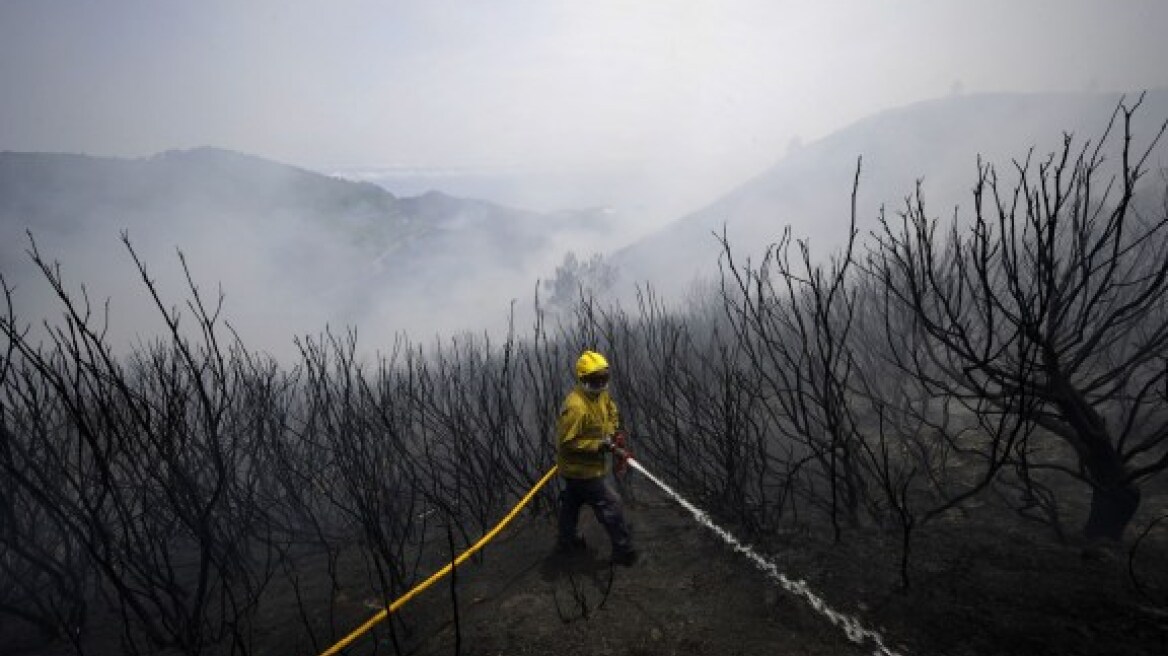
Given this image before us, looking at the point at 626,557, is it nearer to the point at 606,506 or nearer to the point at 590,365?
the point at 606,506

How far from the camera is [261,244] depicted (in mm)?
53062

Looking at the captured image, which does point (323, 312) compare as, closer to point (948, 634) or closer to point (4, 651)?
point (4, 651)

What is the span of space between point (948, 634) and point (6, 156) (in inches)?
3100

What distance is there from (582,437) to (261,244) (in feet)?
194

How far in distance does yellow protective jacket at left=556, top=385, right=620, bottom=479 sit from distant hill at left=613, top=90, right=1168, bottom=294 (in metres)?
46.6

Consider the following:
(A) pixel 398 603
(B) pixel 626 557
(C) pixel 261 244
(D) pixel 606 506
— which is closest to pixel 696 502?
(B) pixel 626 557

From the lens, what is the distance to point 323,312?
50438 mm

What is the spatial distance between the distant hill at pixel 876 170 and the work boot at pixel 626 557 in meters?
46.6

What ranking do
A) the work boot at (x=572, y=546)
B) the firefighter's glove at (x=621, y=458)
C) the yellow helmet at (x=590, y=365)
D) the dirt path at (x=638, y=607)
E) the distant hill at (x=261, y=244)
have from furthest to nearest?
the distant hill at (x=261, y=244), the work boot at (x=572, y=546), the firefighter's glove at (x=621, y=458), the yellow helmet at (x=590, y=365), the dirt path at (x=638, y=607)

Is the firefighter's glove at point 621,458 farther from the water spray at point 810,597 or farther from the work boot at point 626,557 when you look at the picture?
the water spray at point 810,597

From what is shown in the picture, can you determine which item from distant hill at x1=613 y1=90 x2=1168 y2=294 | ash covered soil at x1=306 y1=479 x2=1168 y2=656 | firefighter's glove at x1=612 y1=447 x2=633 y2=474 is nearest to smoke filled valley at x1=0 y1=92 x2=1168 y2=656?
ash covered soil at x1=306 y1=479 x2=1168 y2=656

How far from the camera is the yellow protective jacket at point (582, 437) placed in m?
3.78

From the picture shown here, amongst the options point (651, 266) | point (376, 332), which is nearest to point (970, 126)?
point (651, 266)

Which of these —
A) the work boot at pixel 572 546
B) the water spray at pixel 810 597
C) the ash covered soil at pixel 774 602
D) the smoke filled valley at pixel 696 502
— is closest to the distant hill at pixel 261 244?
the smoke filled valley at pixel 696 502
